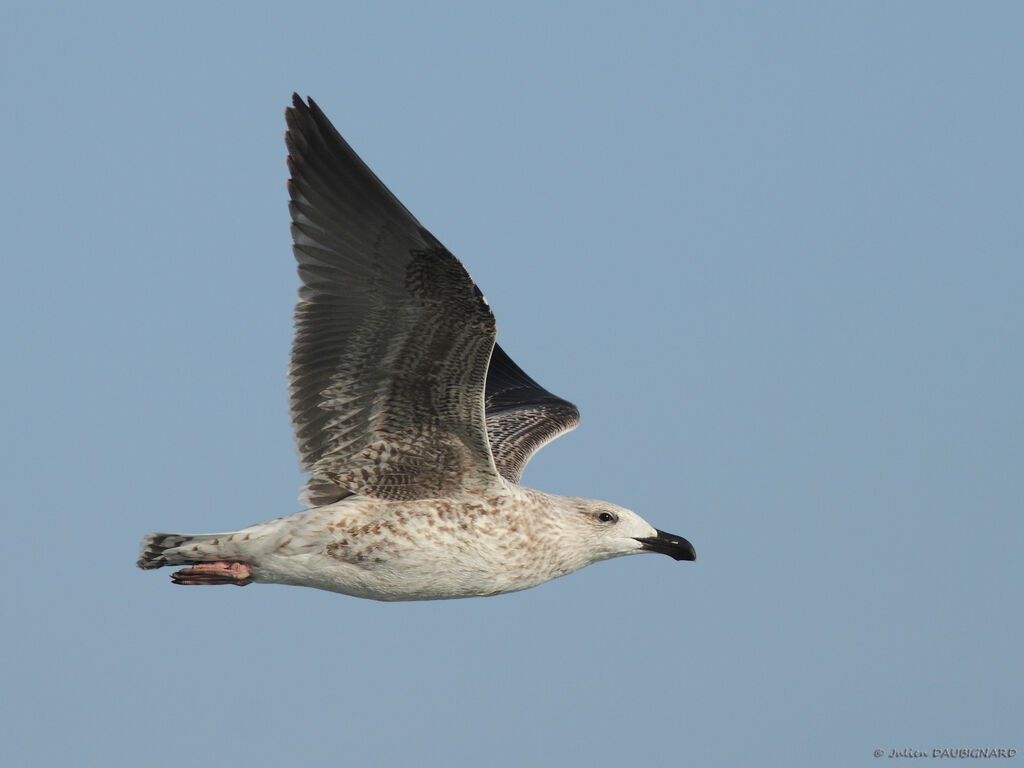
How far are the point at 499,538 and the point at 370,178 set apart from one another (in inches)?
150

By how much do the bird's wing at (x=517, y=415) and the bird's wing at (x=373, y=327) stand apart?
104 inches

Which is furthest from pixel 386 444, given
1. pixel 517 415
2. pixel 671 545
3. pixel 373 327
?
pixel 517 415

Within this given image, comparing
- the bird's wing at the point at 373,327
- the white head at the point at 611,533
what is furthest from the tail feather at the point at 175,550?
the white head at the point at 611,533

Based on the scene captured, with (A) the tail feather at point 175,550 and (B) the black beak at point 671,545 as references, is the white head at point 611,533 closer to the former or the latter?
(B) the black beak at point 671,545

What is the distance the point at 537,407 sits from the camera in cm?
2030

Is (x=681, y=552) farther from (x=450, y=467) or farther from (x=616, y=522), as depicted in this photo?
(x=450, y=467)

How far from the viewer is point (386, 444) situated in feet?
49.6

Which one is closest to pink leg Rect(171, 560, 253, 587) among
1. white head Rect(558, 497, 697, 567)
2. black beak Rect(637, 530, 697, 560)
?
white head Rect(558, 497, 697, 567)

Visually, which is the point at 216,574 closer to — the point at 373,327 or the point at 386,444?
the point at 386,444

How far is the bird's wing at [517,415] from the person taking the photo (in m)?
18.2

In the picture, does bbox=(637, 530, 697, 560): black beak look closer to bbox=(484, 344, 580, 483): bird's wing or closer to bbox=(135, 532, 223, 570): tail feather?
bbox=(484, 344, 580, 483): bird's wing

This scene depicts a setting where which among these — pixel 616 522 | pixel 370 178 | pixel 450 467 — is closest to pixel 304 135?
pixel 370 178

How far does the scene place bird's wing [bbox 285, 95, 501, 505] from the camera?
14.0 meters

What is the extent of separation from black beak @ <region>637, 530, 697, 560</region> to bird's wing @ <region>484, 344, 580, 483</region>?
1.98 m
